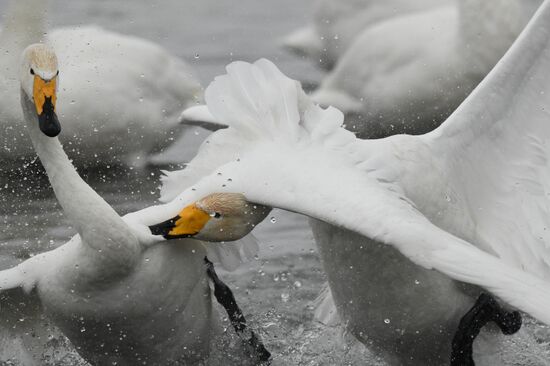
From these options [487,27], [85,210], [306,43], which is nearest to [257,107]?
[85,210]

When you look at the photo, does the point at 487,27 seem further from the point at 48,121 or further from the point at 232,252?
the point at 48,121

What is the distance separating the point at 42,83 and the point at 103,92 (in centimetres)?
357

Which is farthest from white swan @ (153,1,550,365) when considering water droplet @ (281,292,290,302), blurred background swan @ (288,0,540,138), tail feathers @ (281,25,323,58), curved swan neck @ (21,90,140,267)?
tail feathers @ (281,25,323,58)

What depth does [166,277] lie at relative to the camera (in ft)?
20.4

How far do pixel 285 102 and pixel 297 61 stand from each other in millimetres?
6494

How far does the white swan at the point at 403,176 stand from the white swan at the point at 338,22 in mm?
5420

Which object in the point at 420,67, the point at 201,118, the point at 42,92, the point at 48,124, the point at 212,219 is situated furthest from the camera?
the point at 420,67

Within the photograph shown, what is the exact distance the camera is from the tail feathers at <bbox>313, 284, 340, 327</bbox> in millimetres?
7086

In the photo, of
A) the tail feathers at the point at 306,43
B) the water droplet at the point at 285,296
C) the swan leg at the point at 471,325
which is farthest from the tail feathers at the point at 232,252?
the tail feathers at the point at 306,43

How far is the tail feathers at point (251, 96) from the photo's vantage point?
Answer: 636 cm

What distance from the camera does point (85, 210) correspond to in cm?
609

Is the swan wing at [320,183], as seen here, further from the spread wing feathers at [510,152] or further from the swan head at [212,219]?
the spread wing feathers at [510,152]

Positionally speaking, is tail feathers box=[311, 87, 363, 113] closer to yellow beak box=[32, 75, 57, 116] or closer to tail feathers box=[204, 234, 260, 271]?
tail feathers box=[204, 234, 260, 271]

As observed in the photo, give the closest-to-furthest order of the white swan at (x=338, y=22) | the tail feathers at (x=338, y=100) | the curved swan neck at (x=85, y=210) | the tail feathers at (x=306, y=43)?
the curved swan neck at (x=85, y=210) < the tail feathers at (x=338, y=100) < the white swan at (x=338, y=22) < the tail feathers at (x=306, y=43)
